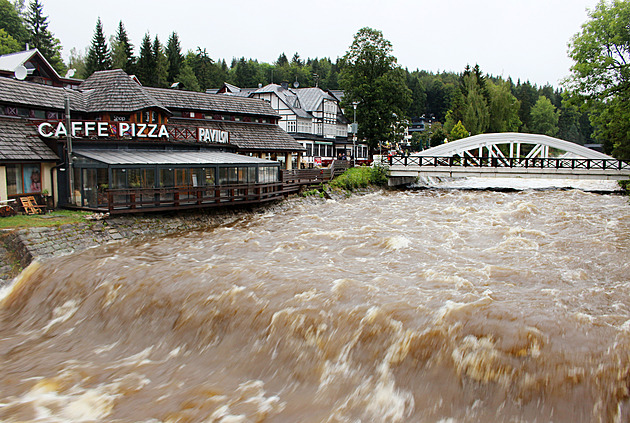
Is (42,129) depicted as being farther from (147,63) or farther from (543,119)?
(543,119)

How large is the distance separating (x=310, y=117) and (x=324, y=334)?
58.0 metres

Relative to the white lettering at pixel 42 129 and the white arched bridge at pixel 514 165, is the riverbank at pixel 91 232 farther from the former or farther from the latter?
the white arched bridge at pixel 514 165

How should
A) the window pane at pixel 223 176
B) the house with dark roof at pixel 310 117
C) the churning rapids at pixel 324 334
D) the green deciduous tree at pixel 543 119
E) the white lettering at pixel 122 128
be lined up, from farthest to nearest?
the green deciduous tree at pixel 543 119, the house with dark roof at pixel 310 117, the window pane at pixel 223 176, the white lettering at pixel 122 128, the churning rapids at pixel 324 334

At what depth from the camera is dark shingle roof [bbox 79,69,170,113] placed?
94.4ft

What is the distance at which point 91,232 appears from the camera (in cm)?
2000

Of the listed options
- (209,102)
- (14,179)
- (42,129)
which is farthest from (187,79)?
(14,179)

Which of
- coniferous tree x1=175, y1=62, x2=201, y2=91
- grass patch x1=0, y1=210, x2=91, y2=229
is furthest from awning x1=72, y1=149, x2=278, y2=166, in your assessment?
coniferous tree x1=175, y1=62, x2=201, y2=91

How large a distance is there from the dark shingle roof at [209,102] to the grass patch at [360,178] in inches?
347

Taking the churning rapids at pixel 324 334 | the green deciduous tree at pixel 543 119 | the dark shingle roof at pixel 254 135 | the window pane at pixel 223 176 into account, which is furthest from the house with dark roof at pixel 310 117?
the green deciduous tree at pixel 543 119

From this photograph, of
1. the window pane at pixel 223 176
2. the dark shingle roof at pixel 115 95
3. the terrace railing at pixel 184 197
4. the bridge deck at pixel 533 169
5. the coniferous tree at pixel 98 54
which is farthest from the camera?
the coniferous tree at pixel 98 54

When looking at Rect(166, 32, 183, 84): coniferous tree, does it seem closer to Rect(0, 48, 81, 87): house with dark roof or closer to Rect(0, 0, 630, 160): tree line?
Rect(0, 0, 630, 160): tree line

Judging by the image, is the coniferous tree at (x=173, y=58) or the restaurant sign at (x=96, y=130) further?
the coniferous tree at (x=173, y=58)

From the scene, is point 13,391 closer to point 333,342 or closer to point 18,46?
point 333,342

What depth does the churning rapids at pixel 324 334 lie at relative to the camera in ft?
29.3
